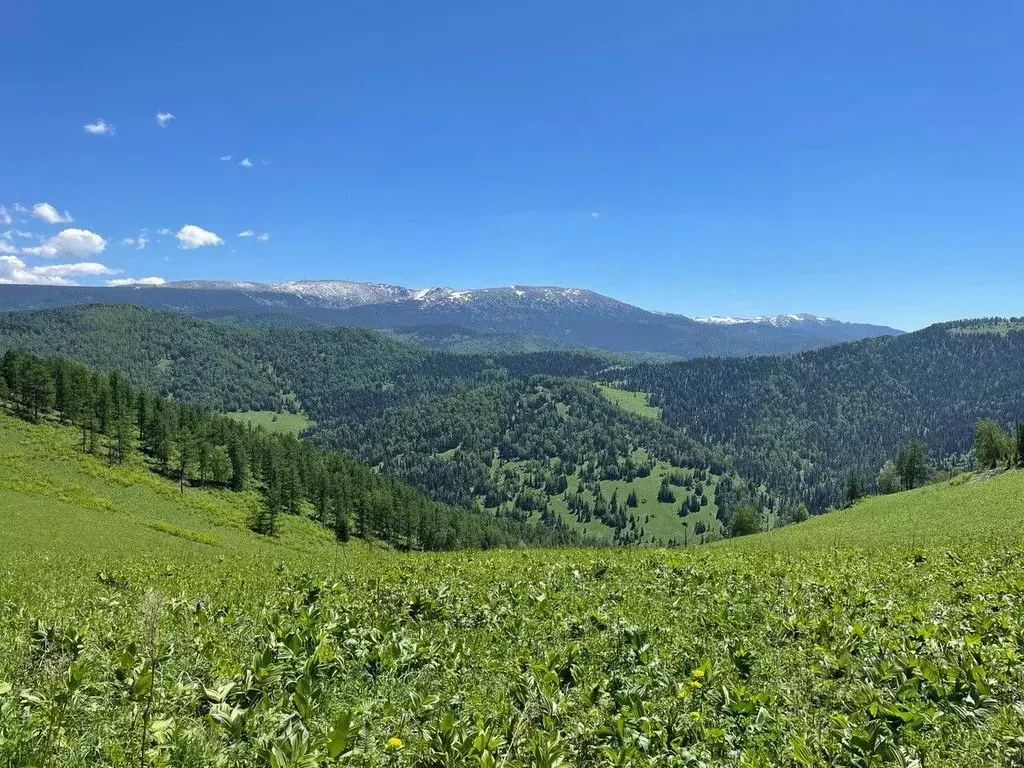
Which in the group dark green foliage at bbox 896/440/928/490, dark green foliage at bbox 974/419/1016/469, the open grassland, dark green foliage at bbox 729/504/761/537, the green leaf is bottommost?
dark green foliage at bbox 729/504/761/537

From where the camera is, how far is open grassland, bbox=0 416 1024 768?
18.4ft

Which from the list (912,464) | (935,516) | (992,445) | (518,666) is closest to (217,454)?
(935,516)

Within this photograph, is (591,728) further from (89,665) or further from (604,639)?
(89,665)

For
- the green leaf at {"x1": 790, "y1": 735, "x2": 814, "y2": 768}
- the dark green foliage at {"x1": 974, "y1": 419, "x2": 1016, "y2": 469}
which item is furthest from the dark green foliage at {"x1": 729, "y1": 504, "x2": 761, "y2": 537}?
the green leaf at {"x1": 790, "y1": 735, "x2": 814, "y2": 768}

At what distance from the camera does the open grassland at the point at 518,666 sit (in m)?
5.61

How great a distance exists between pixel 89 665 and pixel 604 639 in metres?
7.56

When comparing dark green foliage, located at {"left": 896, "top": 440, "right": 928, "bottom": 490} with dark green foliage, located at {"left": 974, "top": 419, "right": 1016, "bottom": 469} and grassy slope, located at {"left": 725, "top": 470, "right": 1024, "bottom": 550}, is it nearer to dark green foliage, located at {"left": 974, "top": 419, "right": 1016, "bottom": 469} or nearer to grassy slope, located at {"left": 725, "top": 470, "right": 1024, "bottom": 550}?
dark green foliage, located at {"left": 974, "top": 419, "right": 1016, "bottom": 469}

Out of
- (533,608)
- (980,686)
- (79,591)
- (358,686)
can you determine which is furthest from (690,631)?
(79,591)

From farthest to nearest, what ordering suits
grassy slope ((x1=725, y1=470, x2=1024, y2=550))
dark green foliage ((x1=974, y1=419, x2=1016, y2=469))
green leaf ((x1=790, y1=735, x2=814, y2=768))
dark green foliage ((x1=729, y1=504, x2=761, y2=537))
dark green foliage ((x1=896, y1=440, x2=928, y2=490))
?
dark green foliage ((x1=896, y1=440, x2=928, y2=490)) < dark green foliage ((x1=729, y1=504, x2=761, y2=537)) < dark green foliage ((x1=974, y1=419, x2=1016, y2=469)) < grassy slope ((x1=725, y1=470, x2=1024, y2=550)) < green leaf ((x1=790, y1=735, x2=814, y2=768))

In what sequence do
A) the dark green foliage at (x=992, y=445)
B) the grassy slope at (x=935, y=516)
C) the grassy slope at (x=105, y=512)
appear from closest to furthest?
1. the grassy slope at (x=105, y=512)
2. the grassy slope at (x=935, y=516)
3. the dark green foliage at (x=992, y=445)

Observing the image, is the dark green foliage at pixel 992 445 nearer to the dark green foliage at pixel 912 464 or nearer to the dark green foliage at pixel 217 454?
the dark green foliage at pixel 912 464

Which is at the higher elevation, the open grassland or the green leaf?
the green leaf

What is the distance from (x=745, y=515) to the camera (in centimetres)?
11300

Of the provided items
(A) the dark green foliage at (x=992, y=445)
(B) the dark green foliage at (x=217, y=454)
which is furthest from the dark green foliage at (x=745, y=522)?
(B) the dark green foliage at (x=217, y=454)
